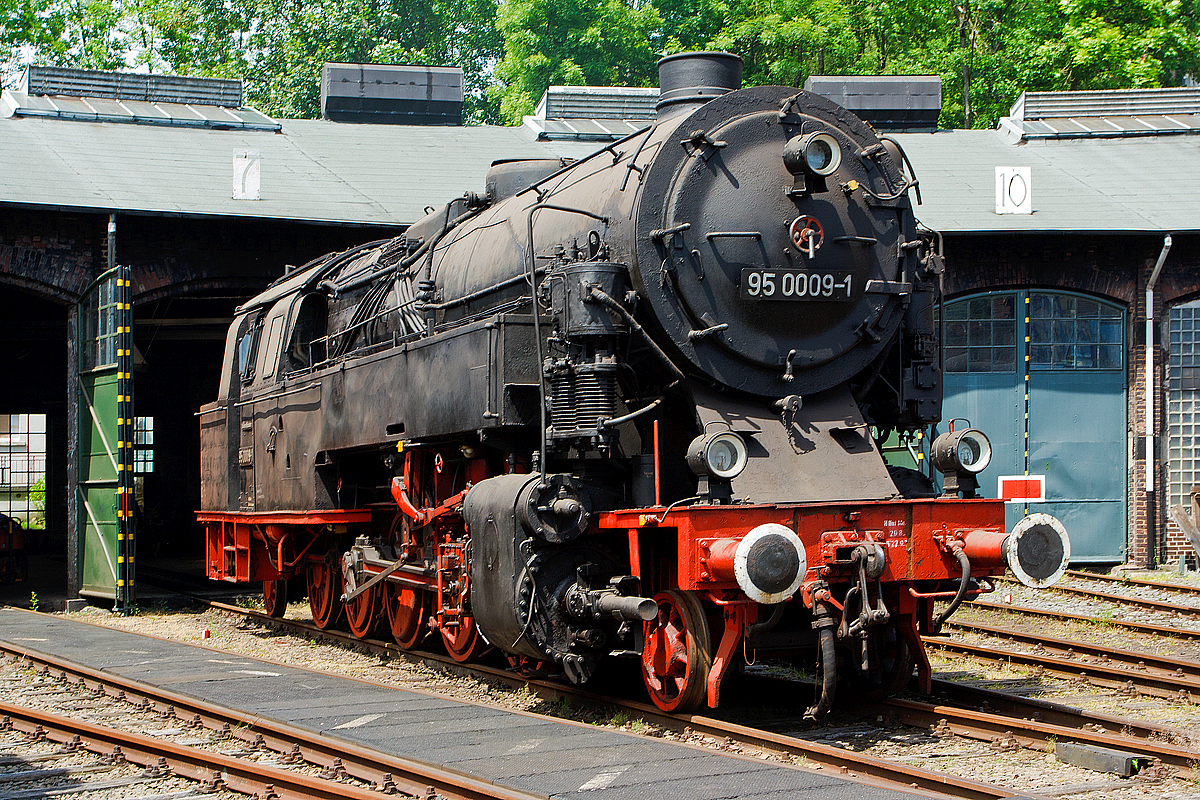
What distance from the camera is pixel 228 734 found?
677 centimetres

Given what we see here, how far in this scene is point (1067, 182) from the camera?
1730 centimetres

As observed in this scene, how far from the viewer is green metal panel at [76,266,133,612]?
14320 mm

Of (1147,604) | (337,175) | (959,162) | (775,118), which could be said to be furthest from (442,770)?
(959,162)

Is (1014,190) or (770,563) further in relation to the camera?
(1014,190)

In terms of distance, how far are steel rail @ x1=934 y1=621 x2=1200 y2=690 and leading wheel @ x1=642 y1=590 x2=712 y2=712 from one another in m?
3.55

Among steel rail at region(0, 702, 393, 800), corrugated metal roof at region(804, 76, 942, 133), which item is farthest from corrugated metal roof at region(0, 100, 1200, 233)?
steel rail at region(0, 702, 393, 800)

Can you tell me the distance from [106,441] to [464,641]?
7.71 m

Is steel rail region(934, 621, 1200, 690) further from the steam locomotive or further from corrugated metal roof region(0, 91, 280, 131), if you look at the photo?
corrugated metal roof region(0, 91, 280, 131)

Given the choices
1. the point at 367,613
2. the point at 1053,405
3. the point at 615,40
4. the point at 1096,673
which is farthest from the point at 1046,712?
the point at 615,40

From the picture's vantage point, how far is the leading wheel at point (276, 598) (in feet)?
41.3

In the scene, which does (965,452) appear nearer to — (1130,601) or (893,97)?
(1130,601)

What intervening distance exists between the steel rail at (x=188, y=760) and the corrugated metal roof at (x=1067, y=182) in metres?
11.8

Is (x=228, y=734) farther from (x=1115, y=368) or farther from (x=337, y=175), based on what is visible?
(x=1115, y=368)

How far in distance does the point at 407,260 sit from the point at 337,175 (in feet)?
24.4
